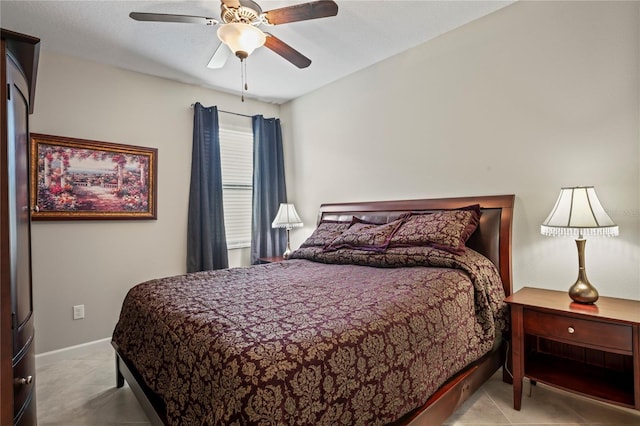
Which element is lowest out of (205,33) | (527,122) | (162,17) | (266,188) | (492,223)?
(492,223)

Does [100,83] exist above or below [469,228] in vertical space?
above

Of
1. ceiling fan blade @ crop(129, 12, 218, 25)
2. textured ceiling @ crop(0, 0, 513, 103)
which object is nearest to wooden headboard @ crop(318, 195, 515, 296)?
textured ceiling @ crop(0, 0, 513, 103)

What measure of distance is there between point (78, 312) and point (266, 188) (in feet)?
7.38

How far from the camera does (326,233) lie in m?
3.06

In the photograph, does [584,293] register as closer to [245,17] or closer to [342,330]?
[342,330]

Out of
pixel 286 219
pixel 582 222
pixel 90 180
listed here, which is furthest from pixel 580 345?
pixel 90 180

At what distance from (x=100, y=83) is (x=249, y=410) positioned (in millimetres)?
3315

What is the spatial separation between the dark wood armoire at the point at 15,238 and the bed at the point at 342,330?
46cm

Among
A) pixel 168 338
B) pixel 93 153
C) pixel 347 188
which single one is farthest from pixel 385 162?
pixel 93 153

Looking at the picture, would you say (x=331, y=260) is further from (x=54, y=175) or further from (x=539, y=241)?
(x=54, y=175)

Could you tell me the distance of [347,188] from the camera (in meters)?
3.57

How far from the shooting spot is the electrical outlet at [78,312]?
112 inches

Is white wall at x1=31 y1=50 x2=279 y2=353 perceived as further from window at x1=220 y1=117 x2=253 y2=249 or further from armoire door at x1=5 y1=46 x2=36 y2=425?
armoire door at x1=5 y1=46 x2=36 y2=425

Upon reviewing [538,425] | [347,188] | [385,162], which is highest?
[385,162]
